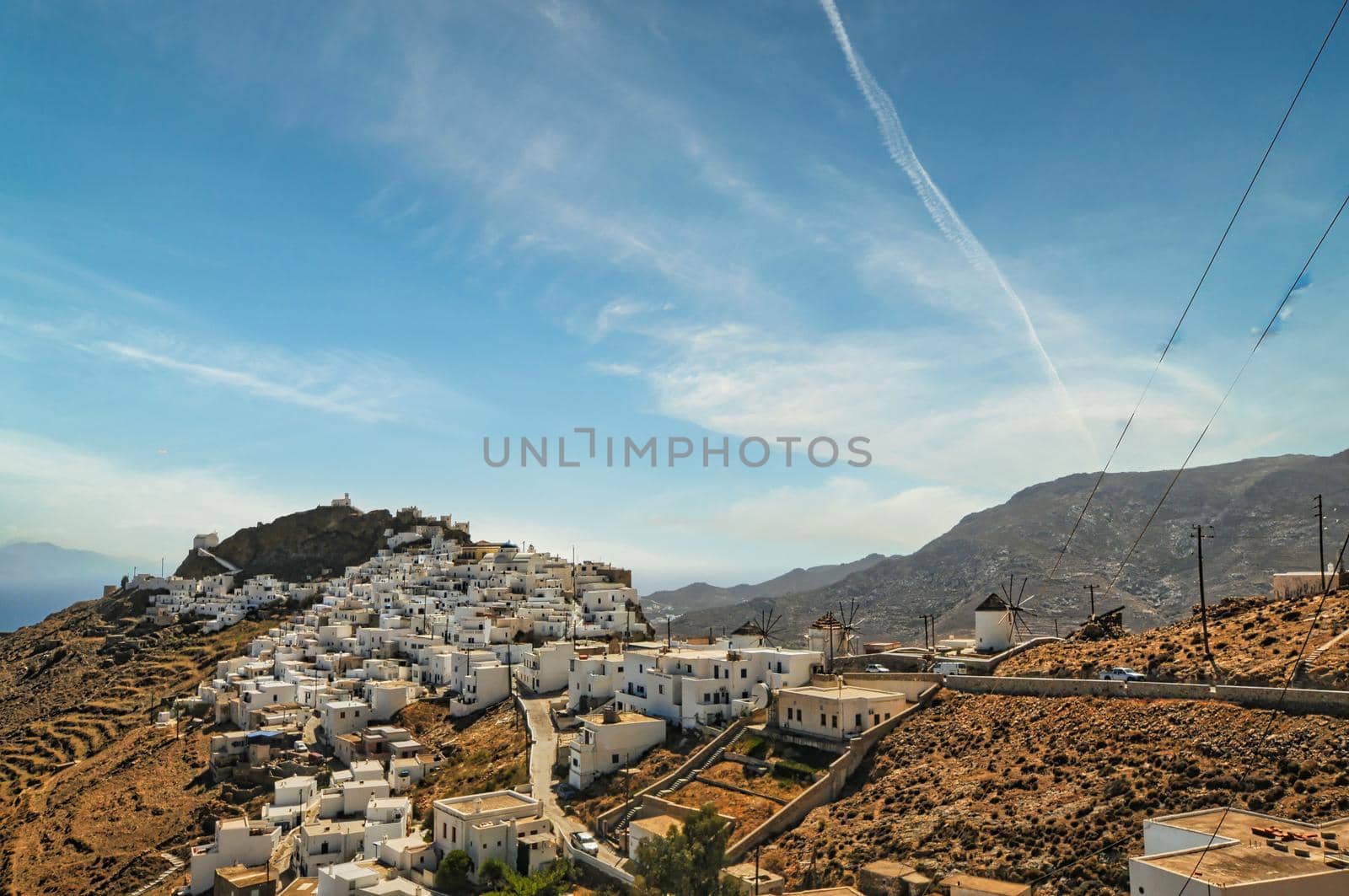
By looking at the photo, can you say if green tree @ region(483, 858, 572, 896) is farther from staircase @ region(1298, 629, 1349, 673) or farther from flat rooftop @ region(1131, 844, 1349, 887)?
staircase @ region(1298, 629, 1349, 673)

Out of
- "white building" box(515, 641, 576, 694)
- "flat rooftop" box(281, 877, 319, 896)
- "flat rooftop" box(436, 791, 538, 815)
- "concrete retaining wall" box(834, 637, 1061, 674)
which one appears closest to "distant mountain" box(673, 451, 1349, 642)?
"concrete retaining wall" box(834, 637, 1061, 674)

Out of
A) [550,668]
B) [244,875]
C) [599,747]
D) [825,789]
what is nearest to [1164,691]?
[825,789]

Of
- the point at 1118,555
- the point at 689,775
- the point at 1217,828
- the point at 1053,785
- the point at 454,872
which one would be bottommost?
the point at 454,872

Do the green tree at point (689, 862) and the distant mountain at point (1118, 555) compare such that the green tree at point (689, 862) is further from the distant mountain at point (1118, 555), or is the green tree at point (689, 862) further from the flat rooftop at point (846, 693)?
the distant mountain at point (1118, 555)

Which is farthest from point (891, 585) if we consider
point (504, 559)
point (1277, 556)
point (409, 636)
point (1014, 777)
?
point (1014, 777)

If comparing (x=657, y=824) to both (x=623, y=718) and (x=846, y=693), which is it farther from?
(x=623, y=718)
